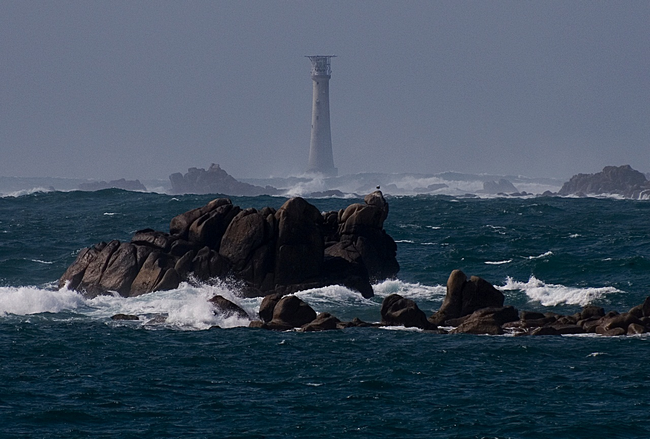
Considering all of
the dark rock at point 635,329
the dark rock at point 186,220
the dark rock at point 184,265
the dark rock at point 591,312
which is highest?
the dark rock at point 186,220

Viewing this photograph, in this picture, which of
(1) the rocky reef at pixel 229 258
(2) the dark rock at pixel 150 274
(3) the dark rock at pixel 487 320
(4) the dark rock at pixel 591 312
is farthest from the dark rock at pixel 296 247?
(4) the dark rock at pixel 591 312

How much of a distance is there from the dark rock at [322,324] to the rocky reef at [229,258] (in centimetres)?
1008

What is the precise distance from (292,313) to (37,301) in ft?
51.4

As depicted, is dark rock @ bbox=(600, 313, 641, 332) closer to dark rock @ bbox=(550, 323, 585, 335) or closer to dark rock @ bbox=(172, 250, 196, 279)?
dark rock @ bbox=(550, 323, 585, 335)

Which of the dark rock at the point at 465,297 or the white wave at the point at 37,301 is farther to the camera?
the white wave at the point at 37,301

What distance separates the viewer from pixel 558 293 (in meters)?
66.1

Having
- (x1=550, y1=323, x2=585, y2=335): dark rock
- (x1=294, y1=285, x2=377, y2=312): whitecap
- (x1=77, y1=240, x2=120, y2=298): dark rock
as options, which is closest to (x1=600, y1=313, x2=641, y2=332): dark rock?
(x1=550, y1=323, x2=585, y2=335): dark rock

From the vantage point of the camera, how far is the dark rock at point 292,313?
55.8m

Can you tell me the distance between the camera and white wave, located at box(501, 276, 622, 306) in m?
64.5

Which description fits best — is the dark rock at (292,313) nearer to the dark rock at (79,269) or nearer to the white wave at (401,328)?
the white wave at (401,328)

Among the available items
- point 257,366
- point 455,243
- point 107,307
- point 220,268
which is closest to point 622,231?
point 455,243

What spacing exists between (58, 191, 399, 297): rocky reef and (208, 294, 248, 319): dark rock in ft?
20.2

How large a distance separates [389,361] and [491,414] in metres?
9.08

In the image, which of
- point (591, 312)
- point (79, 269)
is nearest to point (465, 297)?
point (591, 312)
